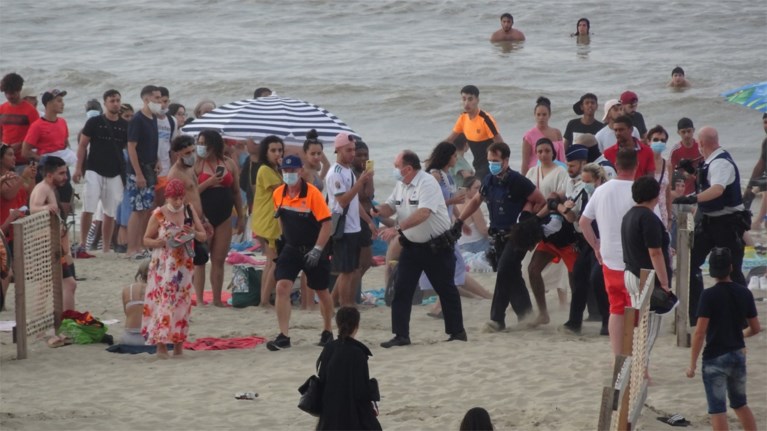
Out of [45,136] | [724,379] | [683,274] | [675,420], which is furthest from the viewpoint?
[45,136]

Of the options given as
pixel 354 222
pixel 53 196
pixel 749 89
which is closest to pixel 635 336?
pixel 354 222

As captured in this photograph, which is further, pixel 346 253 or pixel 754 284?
pixel 754 284

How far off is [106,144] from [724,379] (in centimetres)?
829

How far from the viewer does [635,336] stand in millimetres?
6992

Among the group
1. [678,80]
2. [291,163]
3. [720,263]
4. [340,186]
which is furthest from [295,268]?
[678,80]

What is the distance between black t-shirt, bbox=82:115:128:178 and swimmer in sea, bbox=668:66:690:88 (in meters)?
13.8

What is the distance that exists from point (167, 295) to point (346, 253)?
73.9 inches

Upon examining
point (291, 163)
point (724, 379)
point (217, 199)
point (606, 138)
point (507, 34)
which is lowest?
point (724, 379)

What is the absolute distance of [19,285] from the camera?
9430mm

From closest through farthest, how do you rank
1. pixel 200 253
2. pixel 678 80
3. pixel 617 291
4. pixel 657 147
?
pixel 617 291
pixel 200 253
pixel 657 147
pixel 678 80

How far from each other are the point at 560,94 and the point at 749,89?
13971mm

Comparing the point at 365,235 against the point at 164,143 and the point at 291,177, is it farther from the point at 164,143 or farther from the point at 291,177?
the point at 164,143

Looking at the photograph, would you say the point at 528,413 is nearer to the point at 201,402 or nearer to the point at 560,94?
the point at 201,402

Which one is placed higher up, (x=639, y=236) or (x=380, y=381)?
(x=639, y=236)
